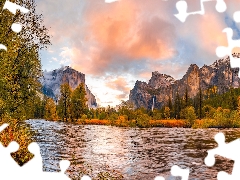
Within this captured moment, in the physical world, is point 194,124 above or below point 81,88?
below

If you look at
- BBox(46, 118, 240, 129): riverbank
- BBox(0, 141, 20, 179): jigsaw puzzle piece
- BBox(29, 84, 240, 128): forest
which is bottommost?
BBox(0, 141, 20, 179): jigsaw puzzle piece

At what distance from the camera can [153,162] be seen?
73.2ft

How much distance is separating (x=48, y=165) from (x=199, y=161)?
10.3 metres

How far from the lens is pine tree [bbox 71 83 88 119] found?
317 ft

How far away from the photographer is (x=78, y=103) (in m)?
96.9

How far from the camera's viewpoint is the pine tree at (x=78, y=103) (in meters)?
96.6

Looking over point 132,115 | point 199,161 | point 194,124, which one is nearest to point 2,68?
point 199,161

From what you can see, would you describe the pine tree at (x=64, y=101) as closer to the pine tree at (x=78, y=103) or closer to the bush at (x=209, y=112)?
the pine tree at (x=78, y=103)

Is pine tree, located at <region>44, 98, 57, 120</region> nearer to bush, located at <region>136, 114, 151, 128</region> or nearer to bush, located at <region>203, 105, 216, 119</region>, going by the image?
bush, located at <region>203, 105, 216, 119</region>

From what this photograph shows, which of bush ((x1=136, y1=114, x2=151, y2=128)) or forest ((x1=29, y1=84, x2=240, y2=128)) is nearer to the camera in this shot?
forest ((x1=29, y1=84, x2=240, y2=128))

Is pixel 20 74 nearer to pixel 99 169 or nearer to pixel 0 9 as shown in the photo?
pixel 0 9

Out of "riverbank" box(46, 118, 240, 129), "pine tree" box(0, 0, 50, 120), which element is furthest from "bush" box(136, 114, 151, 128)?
"pine tree" box(0, 0, 50, 120)

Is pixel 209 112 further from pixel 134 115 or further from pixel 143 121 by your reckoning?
pixel 143 121

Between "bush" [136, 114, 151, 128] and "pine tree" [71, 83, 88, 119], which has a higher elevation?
"pine tree" [71, 83, 88, 119]
